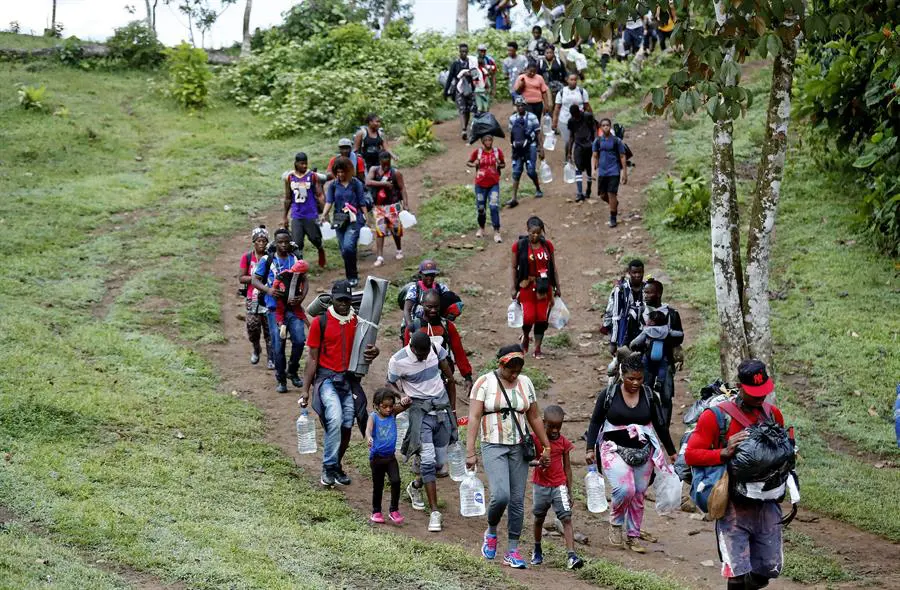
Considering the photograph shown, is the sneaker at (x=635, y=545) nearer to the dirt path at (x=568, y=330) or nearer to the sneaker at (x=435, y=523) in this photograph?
the dirt path at (x=568, y=330)

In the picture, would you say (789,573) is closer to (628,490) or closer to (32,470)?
(628,490)

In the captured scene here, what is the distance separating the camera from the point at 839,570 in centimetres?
857

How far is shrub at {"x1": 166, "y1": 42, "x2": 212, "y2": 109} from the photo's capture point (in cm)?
2620

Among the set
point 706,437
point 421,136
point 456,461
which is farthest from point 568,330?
point 421,136

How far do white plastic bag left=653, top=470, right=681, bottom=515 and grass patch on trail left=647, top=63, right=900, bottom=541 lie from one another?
1867 mm

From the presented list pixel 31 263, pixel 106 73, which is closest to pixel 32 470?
pixel 31 263

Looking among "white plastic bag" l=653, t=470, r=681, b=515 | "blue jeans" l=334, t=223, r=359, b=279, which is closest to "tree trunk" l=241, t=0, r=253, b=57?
"blue jeans" l=334, t=223, r=359, b=279

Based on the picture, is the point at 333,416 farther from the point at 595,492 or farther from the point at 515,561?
the point at 595,492

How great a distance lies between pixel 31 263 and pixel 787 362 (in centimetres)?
1056

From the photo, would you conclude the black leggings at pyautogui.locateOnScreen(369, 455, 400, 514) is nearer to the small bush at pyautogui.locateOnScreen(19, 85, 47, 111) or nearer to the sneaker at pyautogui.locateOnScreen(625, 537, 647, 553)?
the sneaker at pyautogui.locateOnScreen(625, 537, 647, 553)

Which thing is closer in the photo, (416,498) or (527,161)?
(416,498)

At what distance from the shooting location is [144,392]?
11641 mm

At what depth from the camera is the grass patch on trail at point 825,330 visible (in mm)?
10438

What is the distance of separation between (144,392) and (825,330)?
822 cm
